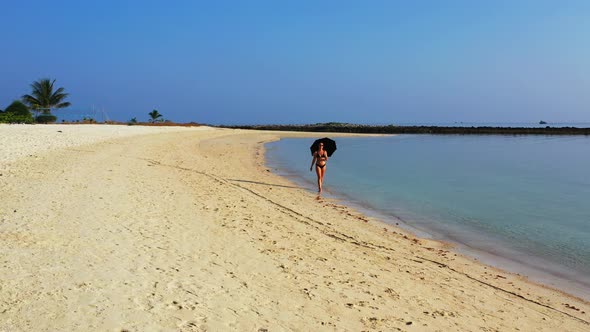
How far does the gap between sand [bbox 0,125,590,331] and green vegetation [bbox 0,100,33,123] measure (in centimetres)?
3971

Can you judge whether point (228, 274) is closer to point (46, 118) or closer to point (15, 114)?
point (15, 114)

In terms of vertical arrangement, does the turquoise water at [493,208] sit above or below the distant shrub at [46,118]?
below

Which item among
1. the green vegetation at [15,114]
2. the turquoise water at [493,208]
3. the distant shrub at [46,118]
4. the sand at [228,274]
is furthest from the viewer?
the distant shrub at [46,118]

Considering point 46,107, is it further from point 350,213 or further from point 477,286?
point 477,286

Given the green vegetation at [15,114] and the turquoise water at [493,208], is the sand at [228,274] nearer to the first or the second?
the turquoise water at [493,208]

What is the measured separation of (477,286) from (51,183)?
410 inches

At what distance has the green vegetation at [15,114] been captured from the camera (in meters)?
43.8

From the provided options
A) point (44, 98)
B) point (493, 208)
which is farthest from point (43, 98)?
point (493, 208)

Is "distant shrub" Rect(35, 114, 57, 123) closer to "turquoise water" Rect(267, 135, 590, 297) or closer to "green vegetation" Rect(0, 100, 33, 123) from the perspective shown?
"green vegetation" Rect(0, 100, 33, 123)

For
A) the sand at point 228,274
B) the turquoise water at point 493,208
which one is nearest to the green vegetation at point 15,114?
the turquoise water at point 493,208

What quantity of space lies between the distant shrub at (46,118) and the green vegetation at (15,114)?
2.86m

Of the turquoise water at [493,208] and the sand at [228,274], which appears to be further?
the turquoise water at [493,208]

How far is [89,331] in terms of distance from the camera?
3.89 metres

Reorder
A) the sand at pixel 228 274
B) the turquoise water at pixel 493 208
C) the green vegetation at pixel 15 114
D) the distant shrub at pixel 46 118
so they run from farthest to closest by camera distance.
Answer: the distant shrub at pixel 46 118, the green vegetation at pixel 15 114, the turquoise water at pixel 493 208, the sand at pixel 228 274
